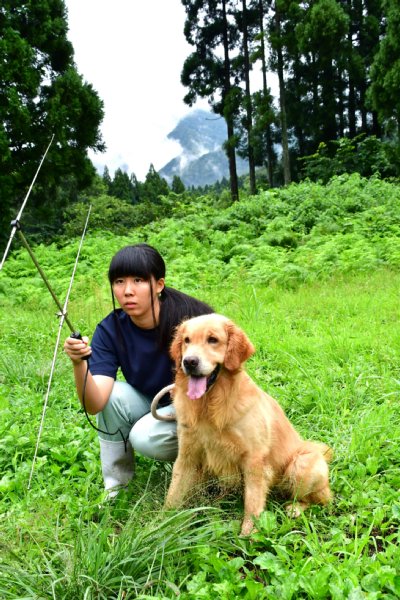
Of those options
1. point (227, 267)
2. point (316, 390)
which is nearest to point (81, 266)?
point (227, 267)

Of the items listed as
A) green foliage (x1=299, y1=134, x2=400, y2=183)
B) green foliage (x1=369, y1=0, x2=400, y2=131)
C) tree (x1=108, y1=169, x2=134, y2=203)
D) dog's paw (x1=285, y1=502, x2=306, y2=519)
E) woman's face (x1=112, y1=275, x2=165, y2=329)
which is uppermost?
tree (x1=108, y1=169, x2=134, y2=203)

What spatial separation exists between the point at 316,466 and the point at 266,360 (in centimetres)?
177

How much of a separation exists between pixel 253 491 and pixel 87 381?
90cm

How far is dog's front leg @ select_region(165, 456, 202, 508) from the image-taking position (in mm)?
2156

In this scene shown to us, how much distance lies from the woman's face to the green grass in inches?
34.4

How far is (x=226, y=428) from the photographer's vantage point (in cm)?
207

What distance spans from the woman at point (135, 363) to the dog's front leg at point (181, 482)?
242mm

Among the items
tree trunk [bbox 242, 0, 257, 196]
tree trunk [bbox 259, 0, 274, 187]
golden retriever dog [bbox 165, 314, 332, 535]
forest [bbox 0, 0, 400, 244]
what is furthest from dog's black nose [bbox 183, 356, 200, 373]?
tree trunk [bbox 259, 0, 274, 187]

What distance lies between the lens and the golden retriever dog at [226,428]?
2.06 m

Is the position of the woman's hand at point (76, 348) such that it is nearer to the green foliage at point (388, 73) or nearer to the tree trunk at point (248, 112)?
the green foliage at point (388, 73)

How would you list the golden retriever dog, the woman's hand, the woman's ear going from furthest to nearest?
the woman's ear, the golden retriever dog, the woman's hand

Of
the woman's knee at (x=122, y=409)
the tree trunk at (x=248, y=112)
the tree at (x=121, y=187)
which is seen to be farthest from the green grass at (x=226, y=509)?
the tree at (x=121, y=187)

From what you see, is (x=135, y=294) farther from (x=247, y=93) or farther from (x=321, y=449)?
(x=247, y=93)

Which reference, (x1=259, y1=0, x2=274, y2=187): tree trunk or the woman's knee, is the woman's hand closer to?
the woman's knee
